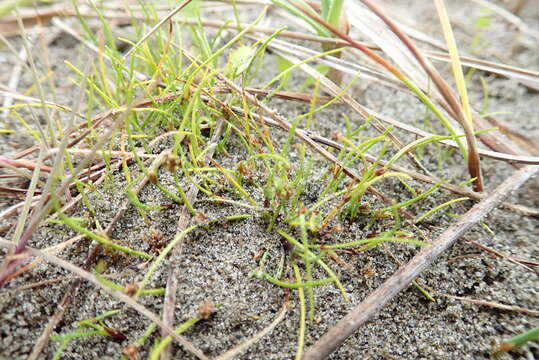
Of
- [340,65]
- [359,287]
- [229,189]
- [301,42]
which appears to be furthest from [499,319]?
[301,42]

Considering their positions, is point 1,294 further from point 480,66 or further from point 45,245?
point 480,66

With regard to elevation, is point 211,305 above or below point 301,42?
below

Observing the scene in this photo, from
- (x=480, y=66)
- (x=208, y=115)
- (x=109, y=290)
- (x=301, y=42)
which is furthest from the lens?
(x=301, y=42)
